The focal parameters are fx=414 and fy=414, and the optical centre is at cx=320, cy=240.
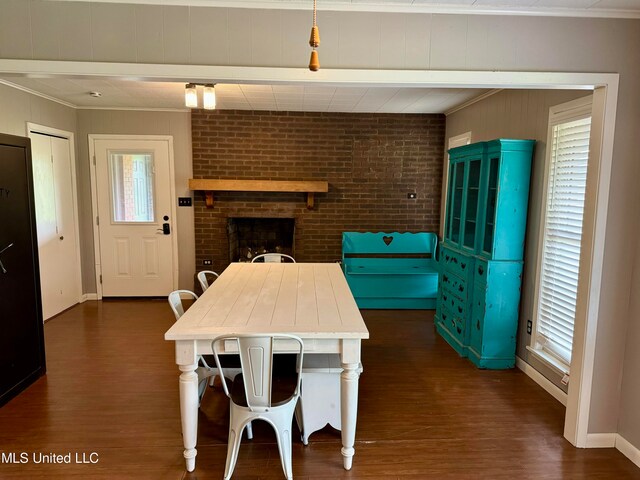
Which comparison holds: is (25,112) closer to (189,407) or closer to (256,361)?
(189,407)

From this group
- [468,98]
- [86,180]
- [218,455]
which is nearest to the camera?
[218,455]

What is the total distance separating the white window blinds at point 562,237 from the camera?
9.08 ft

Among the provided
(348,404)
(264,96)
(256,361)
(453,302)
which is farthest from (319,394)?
(264,96)

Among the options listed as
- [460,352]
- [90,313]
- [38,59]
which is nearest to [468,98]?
[460,352]

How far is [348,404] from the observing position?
2125 millimetres

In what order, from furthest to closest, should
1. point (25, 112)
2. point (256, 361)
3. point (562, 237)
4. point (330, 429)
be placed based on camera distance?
point (25, 112) → point (562, 237) → point (330, 429) → point (256, 361)

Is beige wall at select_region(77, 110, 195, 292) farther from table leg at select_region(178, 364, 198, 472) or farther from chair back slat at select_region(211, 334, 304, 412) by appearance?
chair back slat at select_region(211, 334, 304, 412)

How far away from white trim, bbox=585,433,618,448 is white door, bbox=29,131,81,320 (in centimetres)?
484

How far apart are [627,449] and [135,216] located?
17.3ft

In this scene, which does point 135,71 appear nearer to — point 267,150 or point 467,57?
point 467,57

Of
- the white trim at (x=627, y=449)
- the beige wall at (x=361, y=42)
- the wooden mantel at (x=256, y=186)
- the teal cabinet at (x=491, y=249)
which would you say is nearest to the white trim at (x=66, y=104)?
the wooden mantel at (x=256, y=186)

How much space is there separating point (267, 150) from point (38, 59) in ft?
10.7

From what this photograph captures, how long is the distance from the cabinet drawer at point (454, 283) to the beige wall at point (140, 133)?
3169mm

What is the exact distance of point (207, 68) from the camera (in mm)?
2145
